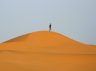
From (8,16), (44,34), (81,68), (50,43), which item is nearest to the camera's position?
(81,68)

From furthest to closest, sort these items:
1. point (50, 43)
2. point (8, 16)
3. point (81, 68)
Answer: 1. point (8, 16)
2. point (50, 43)
3. point (81, 68)

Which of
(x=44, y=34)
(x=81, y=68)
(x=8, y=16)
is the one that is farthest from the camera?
(x=8, y=16)

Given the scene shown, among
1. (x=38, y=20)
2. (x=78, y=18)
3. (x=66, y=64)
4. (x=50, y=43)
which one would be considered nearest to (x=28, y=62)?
(x=66, y=64)

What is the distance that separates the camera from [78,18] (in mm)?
2080

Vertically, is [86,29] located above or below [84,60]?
above

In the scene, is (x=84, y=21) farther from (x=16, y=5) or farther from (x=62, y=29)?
(x=16, y=5)

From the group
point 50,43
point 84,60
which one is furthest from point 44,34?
point 84,60

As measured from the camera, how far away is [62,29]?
6.77ft

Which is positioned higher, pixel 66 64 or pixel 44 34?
pixel 44 34

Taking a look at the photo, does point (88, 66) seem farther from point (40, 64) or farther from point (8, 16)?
point (8, 16)

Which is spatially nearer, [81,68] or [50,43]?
[81,68]

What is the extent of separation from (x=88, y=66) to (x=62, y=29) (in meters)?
1.28

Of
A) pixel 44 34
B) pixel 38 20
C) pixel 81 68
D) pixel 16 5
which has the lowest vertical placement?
pixel 81 68

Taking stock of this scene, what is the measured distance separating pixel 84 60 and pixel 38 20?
1218 millimetres
